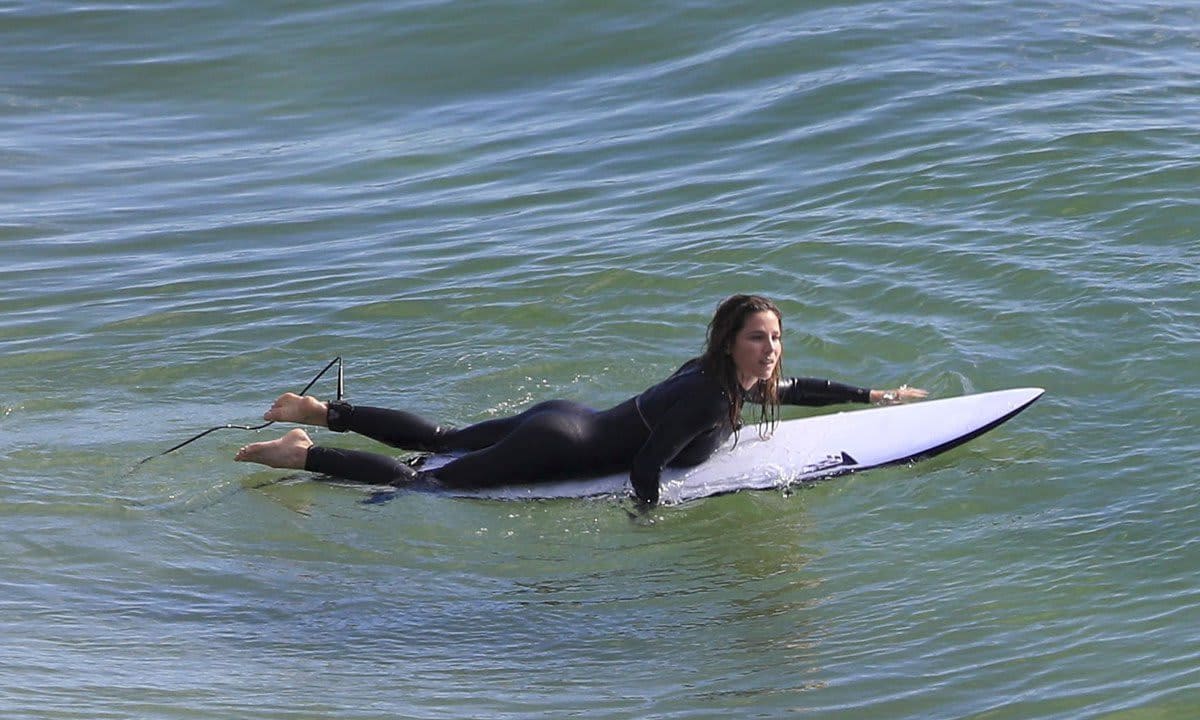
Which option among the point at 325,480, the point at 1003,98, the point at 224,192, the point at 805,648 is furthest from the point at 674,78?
the point at 805,648

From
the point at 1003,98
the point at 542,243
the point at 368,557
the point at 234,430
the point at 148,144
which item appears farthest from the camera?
the point at 148,144

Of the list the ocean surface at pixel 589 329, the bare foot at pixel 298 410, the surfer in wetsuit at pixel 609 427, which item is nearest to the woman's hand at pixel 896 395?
the surfer in wetsuit at pixel 609 427

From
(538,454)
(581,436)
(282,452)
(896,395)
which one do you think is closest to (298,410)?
(282,452)

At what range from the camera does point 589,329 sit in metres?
9.25

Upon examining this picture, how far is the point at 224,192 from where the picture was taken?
12734 mm

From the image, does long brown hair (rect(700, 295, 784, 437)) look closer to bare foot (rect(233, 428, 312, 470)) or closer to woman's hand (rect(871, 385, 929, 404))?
woman's hand (rect(871, 385, 929, 404))

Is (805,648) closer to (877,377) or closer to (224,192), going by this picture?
(877,377)

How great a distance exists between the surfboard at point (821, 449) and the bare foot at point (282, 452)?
0.58 m

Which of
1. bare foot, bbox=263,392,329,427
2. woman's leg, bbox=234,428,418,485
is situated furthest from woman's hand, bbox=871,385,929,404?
bare foot, bbox=263,392,329,427

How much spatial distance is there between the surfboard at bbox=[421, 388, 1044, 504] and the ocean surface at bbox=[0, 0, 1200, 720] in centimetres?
10

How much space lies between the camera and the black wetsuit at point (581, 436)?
6.90 metres

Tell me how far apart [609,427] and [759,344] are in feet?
3.05

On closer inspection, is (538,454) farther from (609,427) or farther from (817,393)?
(817,393)

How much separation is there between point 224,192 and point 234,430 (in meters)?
5.01
